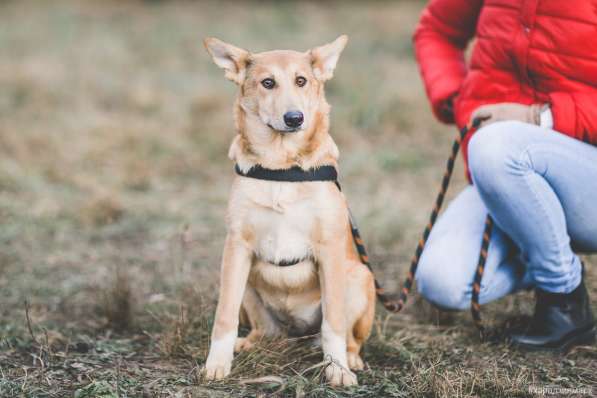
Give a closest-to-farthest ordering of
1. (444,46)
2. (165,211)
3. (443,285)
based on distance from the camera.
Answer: (443,285) < (444,46) < (165,211)

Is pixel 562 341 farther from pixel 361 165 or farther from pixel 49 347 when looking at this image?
pixel 361 165

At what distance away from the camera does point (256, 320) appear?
2.90 metres

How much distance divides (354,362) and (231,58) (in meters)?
1.34

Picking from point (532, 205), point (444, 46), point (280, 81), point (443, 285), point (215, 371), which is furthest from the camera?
point (444, 46)

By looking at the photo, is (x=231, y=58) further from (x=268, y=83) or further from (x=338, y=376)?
(x=338, y=376)

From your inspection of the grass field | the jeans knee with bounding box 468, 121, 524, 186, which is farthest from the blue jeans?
the grass field

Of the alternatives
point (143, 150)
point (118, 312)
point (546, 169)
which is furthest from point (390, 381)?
point (143, 150)

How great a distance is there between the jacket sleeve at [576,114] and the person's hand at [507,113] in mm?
76

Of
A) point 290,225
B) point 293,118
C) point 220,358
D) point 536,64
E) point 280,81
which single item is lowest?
point 220,358

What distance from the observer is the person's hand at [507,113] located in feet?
9.37

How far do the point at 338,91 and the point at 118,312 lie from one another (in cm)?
522

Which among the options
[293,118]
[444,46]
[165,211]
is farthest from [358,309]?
[165,211]

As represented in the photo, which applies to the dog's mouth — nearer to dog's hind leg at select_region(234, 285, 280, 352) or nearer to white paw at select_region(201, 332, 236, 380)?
dog's hind leg at select_region(234, 285, 280, 352)

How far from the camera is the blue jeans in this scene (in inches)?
107
